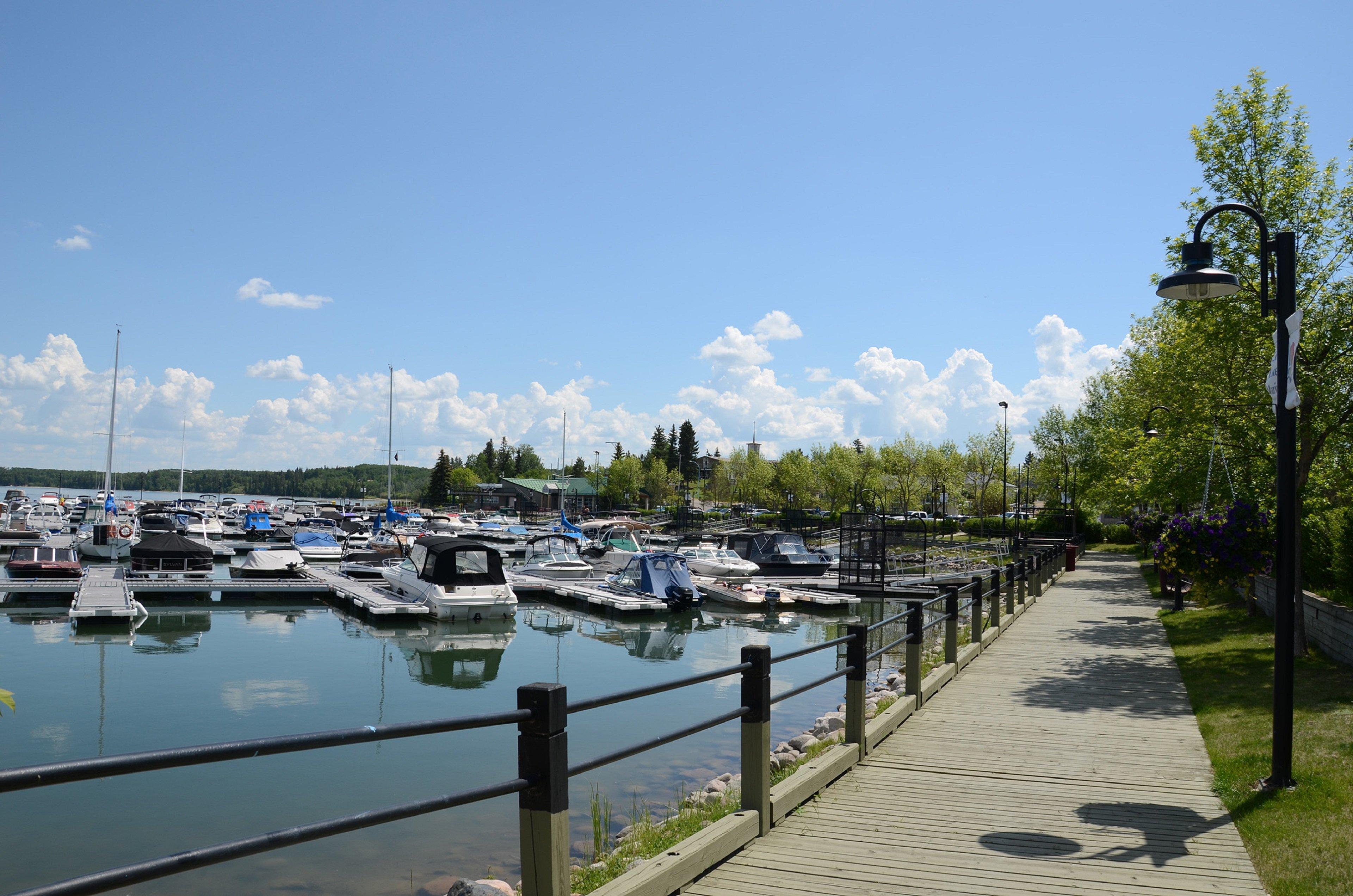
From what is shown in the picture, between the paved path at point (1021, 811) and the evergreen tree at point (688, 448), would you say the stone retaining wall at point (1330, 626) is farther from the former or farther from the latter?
the evergreen tree at point (688, 448)

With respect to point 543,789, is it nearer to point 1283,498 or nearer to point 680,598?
point 1283,498

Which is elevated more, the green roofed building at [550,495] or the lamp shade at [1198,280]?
the lamp shade at [1198,280]

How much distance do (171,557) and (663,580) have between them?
2226 cm

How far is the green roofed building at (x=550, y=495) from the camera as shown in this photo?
129 meters

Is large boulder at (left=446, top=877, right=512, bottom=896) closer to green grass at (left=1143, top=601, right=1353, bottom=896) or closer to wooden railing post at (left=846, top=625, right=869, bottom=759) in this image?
wooden railing post at (left=846, top=625, right=869, bottom=759)

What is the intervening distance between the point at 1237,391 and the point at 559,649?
19.9 m

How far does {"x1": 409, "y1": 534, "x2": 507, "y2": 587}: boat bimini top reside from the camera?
33594mm

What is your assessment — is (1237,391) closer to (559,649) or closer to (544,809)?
(544,809)

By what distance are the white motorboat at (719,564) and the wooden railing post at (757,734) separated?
1402 inches

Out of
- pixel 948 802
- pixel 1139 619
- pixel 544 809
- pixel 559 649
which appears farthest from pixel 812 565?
pixel 544 809

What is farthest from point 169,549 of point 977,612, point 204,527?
point 977,612

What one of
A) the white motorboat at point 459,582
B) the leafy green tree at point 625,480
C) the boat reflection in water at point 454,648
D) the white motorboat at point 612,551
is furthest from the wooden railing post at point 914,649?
the leafy green tree at point 625,480

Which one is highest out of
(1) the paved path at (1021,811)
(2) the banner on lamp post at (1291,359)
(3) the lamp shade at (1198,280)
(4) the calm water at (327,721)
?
(3) the lamp shade at (1198,280)

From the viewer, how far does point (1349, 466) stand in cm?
1625
